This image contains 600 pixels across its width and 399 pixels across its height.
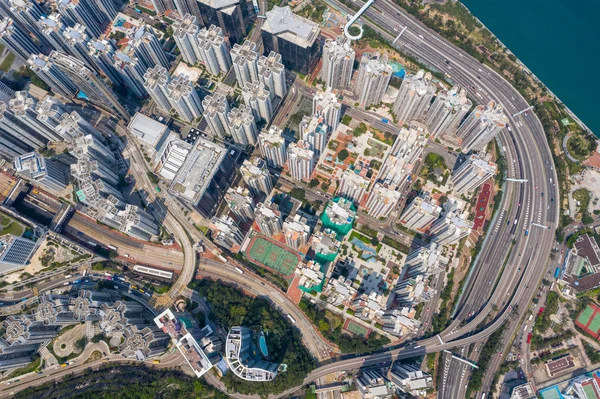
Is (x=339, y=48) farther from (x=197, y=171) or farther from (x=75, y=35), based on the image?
(x=75, y=35)

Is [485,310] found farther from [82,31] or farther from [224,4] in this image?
[82,31]

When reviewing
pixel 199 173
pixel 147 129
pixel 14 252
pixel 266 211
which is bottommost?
pixel 14 252

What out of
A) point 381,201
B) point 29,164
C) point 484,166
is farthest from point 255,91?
point 484,166

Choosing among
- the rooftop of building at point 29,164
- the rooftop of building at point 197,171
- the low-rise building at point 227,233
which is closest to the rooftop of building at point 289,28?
the rooftop of building at point 197,171

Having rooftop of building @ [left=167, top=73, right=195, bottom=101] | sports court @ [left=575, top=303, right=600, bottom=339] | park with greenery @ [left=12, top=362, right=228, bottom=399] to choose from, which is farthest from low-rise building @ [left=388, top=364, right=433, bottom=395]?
rooftop of building @ [left=167, top=73, right=195, bottom=101]

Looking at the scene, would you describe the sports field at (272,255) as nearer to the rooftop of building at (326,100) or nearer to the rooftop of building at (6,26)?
the rooftop of building at (326,100)
